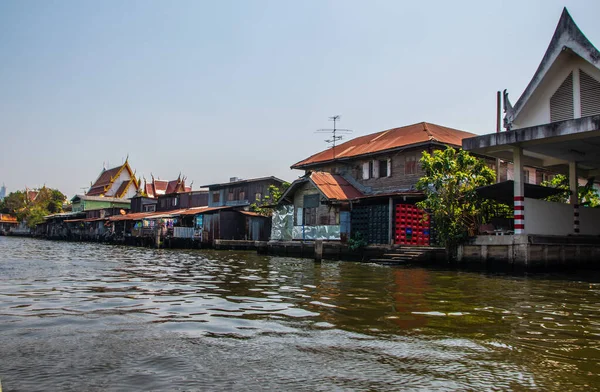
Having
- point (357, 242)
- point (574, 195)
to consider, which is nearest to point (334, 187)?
point (357, 242)

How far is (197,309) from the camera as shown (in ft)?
23.2

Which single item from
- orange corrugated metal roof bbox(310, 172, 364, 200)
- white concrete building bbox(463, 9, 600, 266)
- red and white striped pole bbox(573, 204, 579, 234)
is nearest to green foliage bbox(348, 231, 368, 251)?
orange corrugated metal roof bbox(310, 172, 364, 200)

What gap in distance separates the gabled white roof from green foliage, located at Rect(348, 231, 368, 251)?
883 centimetres

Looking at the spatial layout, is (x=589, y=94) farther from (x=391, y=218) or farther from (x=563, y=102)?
(x=391, y=218)

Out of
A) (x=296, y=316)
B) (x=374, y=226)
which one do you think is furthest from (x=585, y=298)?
(x=374, y=226)

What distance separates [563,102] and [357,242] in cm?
996

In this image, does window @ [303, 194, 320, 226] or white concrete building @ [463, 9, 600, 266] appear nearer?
white concrete building @ [463, 9, 600, 266]

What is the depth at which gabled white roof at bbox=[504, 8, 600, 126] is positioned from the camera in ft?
48.5

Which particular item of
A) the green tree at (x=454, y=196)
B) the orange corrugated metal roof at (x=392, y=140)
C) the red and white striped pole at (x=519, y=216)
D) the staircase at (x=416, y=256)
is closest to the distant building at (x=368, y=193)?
the orange corrugated metal roof at (x=392, y=140)

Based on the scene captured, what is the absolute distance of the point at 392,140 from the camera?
2795 cm

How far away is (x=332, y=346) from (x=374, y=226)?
18.4m

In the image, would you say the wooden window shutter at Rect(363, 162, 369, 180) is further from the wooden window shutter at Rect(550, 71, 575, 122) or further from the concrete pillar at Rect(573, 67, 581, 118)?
the concrete pillar at Rect(573, 67, 581, 118)

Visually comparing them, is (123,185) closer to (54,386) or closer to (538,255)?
(538,255)

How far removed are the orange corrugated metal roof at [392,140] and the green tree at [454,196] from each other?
563cm
